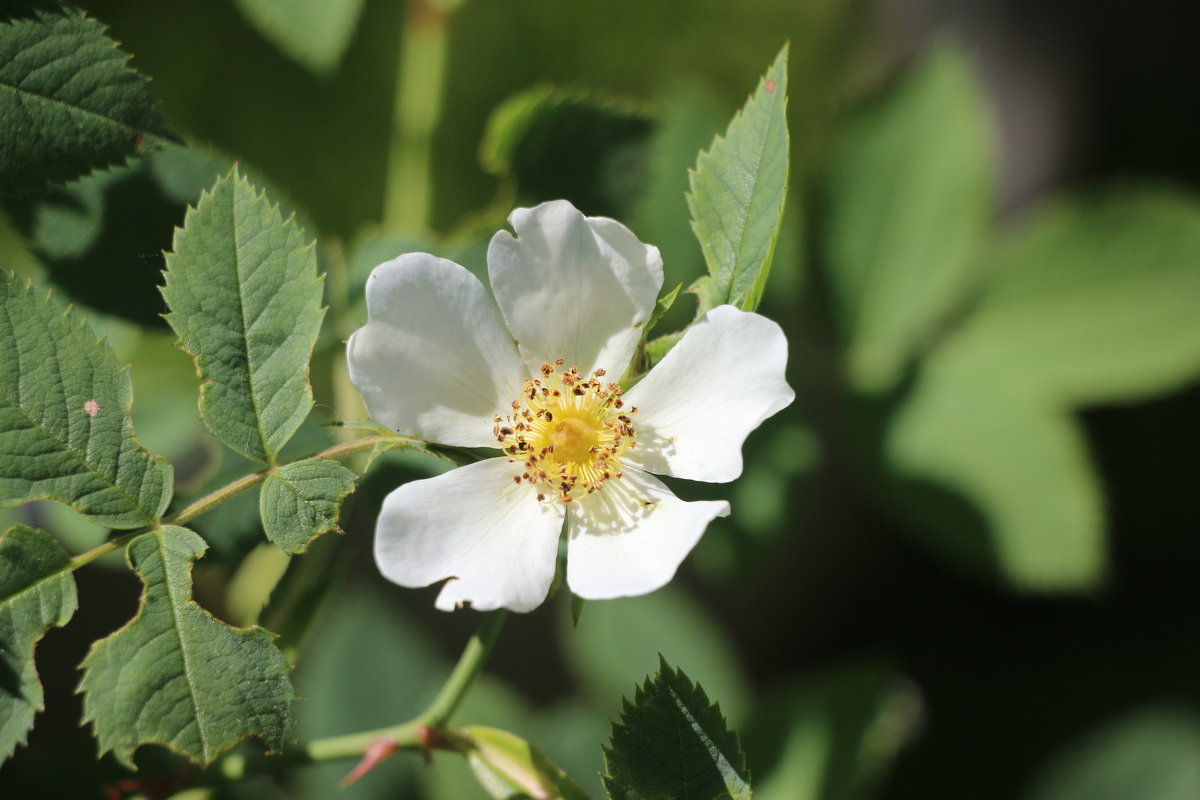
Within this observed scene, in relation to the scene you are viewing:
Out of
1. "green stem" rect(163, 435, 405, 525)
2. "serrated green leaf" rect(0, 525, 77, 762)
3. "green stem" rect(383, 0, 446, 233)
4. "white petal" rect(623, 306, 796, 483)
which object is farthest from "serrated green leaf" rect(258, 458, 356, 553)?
"green stem" rect(383, 0, 446, 233)

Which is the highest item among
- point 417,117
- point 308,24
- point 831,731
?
point 417,117

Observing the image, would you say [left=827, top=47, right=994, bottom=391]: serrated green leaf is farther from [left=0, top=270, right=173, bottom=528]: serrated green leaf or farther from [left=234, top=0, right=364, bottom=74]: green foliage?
[left=0, top=270, right=173, bottom=528]: serrated green leaf

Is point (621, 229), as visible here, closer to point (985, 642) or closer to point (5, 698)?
point (5, 698)

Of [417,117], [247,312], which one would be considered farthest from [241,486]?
[417,117]

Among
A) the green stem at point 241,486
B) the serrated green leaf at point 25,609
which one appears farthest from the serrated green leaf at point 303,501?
the serrated green leaf at point 25,609

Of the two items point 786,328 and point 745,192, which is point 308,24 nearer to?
point 745,192

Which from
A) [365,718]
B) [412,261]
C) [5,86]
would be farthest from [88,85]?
[365,718]

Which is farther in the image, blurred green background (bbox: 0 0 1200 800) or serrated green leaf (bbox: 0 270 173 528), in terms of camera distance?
blurred green background (bbox: 0 0 1200 800)
